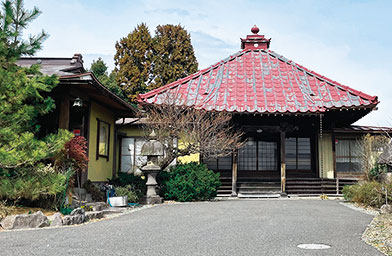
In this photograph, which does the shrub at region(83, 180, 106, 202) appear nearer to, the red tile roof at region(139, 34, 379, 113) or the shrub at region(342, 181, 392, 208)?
the red tile roof at region(139, 34, 379, 113)

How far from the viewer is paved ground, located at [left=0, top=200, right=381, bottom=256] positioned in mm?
5156

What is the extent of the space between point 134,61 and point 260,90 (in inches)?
548

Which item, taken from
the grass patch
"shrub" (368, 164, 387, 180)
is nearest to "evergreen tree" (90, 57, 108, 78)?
"shrub" (368, 164, 387, 180)

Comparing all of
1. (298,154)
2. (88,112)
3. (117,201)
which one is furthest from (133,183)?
(298,154)

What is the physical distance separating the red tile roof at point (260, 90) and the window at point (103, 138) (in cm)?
164

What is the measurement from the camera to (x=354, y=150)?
16094 mm

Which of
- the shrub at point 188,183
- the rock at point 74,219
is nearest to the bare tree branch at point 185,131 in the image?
the shrub at point 188,183

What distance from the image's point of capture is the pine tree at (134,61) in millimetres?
26703

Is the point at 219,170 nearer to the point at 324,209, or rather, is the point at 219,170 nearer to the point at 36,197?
the point at 324,209

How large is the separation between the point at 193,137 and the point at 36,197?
559 centimetres

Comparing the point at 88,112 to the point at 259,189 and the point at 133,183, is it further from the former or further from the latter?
the point at 259,189

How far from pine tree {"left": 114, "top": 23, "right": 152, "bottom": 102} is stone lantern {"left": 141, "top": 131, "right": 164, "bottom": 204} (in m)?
14.1

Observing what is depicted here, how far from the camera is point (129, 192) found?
11.6 m

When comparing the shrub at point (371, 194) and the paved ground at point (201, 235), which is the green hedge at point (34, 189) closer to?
the paved ground at point (201, 235)
